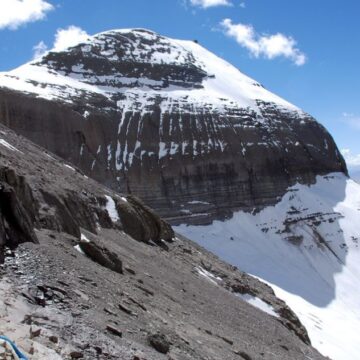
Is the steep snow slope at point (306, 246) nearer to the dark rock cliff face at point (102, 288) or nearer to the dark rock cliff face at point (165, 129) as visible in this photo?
the dark rock cliff face at point (165, 129)

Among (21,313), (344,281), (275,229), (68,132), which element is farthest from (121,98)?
(21,313)

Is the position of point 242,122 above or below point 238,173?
above

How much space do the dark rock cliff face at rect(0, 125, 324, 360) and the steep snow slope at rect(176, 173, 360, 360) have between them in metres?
34.1

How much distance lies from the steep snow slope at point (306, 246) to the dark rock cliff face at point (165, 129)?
3149 mm

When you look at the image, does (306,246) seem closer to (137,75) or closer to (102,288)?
(137,75)

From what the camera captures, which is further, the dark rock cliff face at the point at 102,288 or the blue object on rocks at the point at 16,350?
the dark rock cliff face at the point at 102,288

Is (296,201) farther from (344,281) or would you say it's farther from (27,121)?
(27,121)

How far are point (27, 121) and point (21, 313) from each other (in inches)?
2578

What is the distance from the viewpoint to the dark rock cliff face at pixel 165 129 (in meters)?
75.9

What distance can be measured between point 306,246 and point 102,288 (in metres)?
71.1

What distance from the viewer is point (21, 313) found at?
30.6 ft

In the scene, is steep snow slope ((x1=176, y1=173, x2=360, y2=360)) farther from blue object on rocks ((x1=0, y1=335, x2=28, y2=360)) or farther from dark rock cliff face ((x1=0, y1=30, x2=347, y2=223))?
blue object on rocks ((x1=0, y1=335, x2=28, y2=360))

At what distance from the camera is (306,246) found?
264 ft

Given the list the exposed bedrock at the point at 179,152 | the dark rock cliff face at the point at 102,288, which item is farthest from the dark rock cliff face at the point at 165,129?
the dark rock cliff face at the point at 102,288
